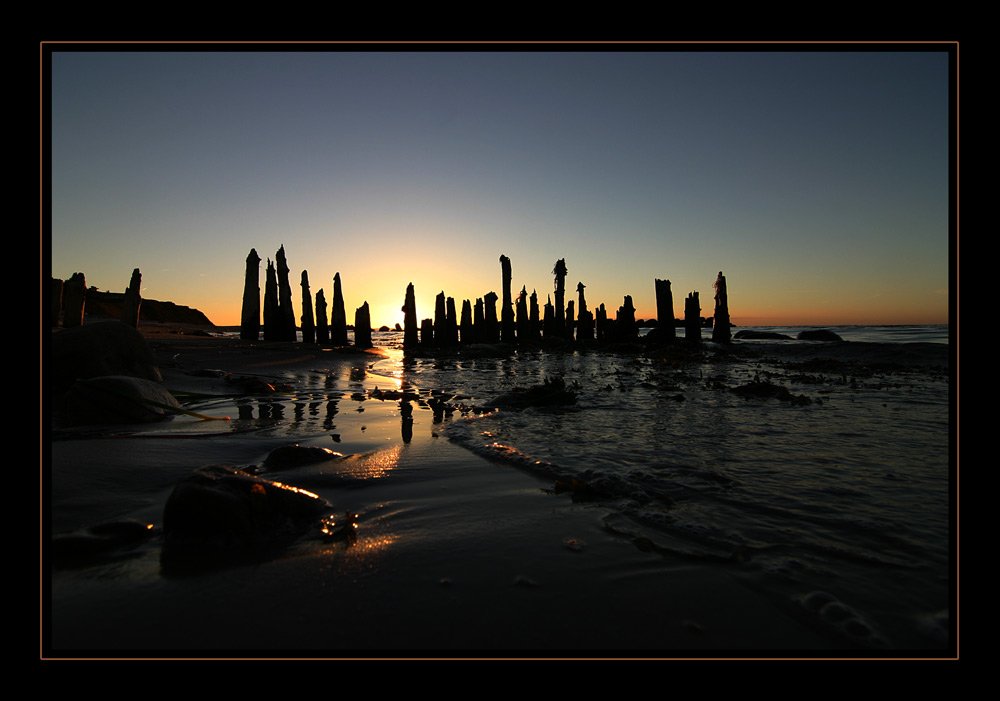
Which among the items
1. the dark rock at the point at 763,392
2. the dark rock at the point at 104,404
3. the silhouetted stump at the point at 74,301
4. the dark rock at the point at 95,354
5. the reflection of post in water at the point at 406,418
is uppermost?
the silhouetted stump at the point at 74,301

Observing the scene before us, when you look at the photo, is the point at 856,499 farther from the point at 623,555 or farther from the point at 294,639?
the point at 294,639

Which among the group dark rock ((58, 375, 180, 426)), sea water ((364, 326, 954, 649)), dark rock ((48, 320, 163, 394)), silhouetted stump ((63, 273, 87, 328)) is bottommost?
sea water ((364, 326, 954, 649))

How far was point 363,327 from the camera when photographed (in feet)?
87.4

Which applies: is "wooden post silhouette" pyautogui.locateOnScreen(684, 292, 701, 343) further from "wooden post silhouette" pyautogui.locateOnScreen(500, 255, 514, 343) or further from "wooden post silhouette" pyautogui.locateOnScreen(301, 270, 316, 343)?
"wooden post silhouette" pyautogui.locateOnScreen(301, 270, 316, 343)

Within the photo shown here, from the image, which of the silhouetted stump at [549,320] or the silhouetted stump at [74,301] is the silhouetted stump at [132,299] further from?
the silhouetted stump at [549,320]

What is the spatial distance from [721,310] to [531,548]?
32.8m

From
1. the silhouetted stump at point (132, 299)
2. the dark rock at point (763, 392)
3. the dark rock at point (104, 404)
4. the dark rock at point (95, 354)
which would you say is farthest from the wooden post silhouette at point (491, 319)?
the dark rock at point (104, 404)

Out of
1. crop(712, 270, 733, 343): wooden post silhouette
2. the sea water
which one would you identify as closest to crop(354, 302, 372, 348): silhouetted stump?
the sea water

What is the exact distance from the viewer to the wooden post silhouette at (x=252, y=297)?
24.0 metres

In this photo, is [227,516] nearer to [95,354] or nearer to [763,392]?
[95,354]

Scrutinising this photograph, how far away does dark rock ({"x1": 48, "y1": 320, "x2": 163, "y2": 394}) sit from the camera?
5535 mm

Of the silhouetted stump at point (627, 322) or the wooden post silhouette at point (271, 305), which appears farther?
the silhouetted stump at point (627, 322)

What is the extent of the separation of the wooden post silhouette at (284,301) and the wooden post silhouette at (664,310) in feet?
73.2
